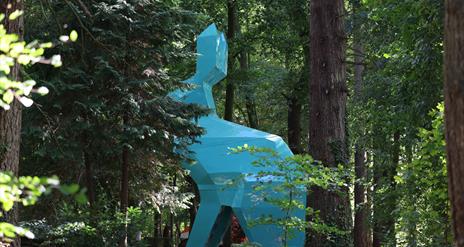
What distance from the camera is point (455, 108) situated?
2971 millimetres

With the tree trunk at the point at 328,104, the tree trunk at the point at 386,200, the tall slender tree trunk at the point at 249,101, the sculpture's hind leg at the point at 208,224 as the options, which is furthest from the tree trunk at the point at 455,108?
the tall slender tree trunk at the point at 249,101

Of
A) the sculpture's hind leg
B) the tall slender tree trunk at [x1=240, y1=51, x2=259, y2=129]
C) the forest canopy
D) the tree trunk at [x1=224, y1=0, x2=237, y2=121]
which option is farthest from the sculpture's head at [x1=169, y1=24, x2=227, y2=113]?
the tall slender tree trunk at [x1=240, y1=51, x2=259, y2=129]

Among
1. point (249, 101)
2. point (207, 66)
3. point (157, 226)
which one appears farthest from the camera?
point (157, 226)

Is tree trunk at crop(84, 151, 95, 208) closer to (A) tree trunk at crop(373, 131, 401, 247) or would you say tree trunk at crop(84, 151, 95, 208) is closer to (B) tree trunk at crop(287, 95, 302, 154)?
(A) tree trunk at crop(373, 131, 401, 247)

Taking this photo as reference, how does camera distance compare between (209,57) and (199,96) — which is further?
→ (209,57)

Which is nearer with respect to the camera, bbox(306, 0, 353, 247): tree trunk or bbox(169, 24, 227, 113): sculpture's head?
bbox(306, 0, 353, 247): tree trunk

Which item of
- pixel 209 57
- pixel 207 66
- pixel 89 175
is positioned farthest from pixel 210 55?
pixel 89 175

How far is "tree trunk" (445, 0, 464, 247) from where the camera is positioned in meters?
2.94

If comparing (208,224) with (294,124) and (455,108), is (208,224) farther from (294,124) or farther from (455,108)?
(455,108)

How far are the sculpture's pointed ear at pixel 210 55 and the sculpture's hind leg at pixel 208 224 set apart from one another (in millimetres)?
2730

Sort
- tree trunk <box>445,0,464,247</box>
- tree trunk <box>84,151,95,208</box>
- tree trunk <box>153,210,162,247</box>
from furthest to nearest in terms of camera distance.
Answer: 1. tree trunk <box>153,210,162,247</box>
2. tree trunk <box>84,151,95,208</box>
3. tree trunk <box>445,0,464,247</box>

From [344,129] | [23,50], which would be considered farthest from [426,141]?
[23,50]

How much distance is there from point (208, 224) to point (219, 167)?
1317 millimetres

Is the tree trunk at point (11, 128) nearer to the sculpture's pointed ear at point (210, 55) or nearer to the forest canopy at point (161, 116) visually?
the forest canopy at point (161, 116)
